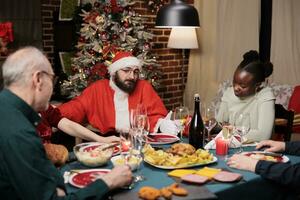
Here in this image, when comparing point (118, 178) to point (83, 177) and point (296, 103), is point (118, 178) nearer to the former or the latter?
point (83, 177)

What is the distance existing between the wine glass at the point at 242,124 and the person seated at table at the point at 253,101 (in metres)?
0.19

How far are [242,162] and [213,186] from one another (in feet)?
0.95

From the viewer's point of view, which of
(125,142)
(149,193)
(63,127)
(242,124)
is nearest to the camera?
(149,193)

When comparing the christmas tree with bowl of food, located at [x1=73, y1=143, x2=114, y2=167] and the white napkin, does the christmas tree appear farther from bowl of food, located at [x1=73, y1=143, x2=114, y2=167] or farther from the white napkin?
bowl of food, located at [x1=73, y1=143, x2=114, y2=167]

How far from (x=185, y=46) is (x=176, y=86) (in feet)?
2.66

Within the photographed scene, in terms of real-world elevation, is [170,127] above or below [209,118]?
below

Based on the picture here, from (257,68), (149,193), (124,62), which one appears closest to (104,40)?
(124,62)

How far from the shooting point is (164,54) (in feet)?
18.3

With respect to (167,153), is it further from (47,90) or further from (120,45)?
(120,45)

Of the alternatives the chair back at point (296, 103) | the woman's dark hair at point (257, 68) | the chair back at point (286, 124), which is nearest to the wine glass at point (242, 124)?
the woman's dark hair at point (257, 68)

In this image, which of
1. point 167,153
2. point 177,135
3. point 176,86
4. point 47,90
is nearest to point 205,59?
point 176,86

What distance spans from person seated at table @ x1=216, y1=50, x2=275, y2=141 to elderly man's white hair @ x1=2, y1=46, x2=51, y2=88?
1.25 metres

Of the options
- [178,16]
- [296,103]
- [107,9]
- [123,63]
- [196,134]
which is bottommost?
[296,103]

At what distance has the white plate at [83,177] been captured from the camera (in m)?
1.70
